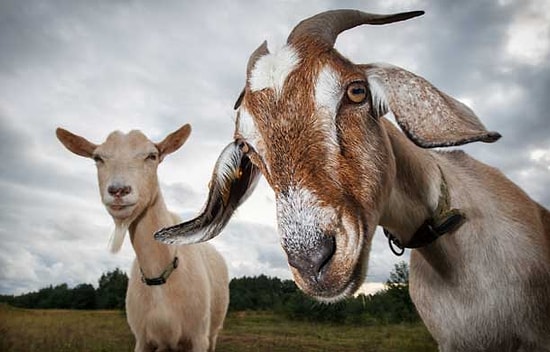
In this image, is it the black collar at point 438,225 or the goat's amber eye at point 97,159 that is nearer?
the black collar at point 438,225

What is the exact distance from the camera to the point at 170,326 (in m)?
4.39

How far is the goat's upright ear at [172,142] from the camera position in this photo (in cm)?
475

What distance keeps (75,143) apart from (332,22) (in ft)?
11.3

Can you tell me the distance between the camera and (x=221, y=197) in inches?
93.5

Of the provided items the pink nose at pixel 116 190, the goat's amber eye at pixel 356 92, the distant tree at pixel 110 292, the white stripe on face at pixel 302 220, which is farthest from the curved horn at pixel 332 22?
the distant tree at pixel 110 292

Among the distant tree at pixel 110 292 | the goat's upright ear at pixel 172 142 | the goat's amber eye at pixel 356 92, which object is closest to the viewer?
the goat's amber eye at pixel 356 92

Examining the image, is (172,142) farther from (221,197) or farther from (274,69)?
(274,69)

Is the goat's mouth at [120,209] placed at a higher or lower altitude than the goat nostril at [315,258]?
higher

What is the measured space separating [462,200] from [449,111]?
90 centimetres

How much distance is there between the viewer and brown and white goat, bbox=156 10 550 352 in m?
1.60

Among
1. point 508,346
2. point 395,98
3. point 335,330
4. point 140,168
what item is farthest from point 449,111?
point 335,330

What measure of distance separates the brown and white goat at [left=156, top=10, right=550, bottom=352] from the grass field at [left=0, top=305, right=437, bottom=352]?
5.34 metres

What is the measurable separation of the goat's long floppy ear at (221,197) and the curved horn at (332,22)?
603 mm

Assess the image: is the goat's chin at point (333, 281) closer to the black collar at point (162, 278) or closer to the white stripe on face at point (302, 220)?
the white stripe on face at point (302, 220)
